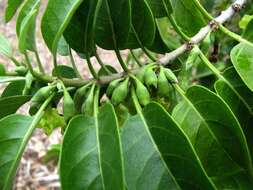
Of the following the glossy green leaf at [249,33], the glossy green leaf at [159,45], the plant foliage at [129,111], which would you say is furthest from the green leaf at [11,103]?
the glossy green leaf at [249,33]

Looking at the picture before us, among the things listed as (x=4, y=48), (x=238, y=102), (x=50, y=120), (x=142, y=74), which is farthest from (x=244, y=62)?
(x=4, y=48)

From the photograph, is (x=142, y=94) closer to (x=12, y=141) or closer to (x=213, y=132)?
(x=213, y=132)

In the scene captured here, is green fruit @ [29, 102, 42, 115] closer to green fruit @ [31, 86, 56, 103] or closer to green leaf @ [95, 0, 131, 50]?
green fruit @ [31, 86, 56, 103]

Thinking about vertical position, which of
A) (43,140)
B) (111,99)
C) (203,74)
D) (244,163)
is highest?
(111,99)

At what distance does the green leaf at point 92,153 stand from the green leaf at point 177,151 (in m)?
0.09

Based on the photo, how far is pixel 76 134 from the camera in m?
0.96

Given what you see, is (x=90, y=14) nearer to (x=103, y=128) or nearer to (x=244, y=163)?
(x=103, y=128)

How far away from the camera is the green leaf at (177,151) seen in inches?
35.6

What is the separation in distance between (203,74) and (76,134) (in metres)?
1.03

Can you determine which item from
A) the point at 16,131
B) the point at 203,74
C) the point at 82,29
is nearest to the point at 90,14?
the point at 82,29

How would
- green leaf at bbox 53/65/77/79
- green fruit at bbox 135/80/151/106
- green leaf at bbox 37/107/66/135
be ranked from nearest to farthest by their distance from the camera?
green fruit at bbox 135/80/151/106
green leaf at bbox 37/107/66/135
green leaf at bbox 53/65/77/79

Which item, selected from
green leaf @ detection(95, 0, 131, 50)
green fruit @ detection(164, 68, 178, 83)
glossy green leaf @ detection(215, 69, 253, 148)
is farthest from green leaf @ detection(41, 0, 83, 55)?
glossy green leaf @ detection(215, 69, 253, 148)

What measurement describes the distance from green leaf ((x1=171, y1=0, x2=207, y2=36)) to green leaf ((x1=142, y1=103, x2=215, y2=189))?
1.21ft

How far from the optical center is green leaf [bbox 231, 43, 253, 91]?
0.98 m
